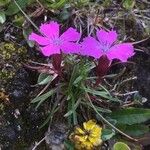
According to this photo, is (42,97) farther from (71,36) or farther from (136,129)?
(136,129)

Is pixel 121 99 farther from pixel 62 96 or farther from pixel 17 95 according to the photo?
pixel 17 95

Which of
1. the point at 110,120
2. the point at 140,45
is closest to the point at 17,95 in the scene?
the point at 110,120

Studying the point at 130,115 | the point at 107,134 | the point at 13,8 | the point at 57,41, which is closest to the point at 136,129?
the point at 130,115

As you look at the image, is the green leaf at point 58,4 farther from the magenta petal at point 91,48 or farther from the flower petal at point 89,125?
the flower petal at point 89,125

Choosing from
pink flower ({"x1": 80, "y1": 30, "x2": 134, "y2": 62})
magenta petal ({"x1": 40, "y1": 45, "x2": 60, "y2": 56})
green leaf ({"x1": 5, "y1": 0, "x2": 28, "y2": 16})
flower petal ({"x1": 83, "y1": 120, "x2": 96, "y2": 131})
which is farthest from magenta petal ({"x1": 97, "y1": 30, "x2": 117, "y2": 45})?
green leaf ({"x1": 5, "y1": 0, "x2": 28, "y2": 16})

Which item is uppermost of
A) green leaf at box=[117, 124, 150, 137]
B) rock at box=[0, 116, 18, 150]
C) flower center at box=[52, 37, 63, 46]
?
flower center at box=[52, 37, 63, 46]

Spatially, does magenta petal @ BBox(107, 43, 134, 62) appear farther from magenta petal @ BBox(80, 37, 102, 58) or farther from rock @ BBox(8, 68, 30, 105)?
rock @ BBox(8, 68, 30, 105)
